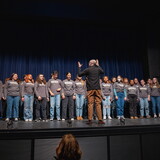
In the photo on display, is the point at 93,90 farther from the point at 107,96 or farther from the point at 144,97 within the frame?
the point at 144,97

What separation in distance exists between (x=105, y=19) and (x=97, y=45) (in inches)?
54.6

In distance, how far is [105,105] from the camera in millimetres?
5723

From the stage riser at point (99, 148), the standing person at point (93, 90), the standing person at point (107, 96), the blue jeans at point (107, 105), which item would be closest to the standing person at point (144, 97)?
the standing person at point (107, 96)

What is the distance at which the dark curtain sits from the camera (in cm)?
749

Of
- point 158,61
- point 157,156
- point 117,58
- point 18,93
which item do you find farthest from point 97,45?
point 157,156

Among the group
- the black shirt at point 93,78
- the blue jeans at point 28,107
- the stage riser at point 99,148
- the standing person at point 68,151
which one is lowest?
the stage riser at point 99,148

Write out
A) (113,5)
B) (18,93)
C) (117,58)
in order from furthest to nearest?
(117,58) < (113,5) < (18,93)

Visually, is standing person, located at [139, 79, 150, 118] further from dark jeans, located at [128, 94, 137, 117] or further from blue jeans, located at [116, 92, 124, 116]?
blue jeans, located at [116, 92, 124, 116]

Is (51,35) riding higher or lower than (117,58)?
higher

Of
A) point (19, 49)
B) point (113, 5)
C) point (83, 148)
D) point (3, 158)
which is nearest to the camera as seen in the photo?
point (3, 158)

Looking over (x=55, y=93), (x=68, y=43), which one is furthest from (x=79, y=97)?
(x=68, y=43)

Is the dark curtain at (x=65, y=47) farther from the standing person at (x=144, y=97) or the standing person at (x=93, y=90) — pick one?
the standing person at (x=93, y=90)

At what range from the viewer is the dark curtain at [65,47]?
295 inches

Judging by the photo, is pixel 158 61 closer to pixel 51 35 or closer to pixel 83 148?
pixel 51 35
